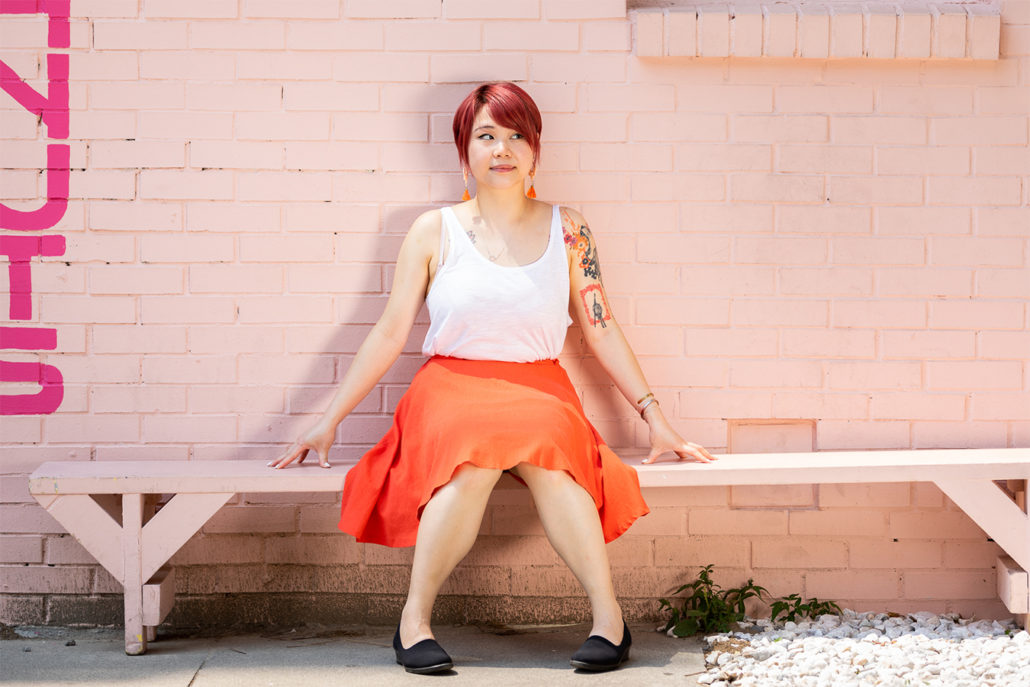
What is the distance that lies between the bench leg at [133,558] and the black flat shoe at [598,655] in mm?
1344

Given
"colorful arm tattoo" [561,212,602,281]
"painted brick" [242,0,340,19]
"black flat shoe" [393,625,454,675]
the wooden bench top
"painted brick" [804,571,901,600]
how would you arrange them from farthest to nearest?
"painted brick" [804,571,901,600] → "painted brick" [242,0,340,19] → "colorful arm tattoo" [561,212,602,281] → the wooden bench top → "black flat shoe" [393,625,454,675]

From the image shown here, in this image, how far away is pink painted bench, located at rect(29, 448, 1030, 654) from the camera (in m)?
3.10

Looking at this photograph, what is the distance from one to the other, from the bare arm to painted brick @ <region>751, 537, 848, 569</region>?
56.0 inches

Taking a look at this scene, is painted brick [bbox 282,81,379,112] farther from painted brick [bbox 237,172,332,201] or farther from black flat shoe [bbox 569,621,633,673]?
black flat shoe [bbox 569,621,633,673]

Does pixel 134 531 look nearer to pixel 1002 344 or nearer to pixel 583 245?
pixel 583 245

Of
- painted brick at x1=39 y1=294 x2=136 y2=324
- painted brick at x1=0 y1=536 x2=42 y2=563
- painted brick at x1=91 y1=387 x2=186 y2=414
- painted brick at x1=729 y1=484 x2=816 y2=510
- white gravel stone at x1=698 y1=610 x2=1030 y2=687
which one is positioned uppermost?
painted brick at x1=39 y1=294 x2=136 y2=324

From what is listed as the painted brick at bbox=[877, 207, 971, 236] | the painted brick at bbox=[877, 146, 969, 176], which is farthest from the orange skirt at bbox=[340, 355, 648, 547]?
the painted brick at bbox=[877, 146, 969, 176]

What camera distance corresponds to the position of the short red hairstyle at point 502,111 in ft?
10.4

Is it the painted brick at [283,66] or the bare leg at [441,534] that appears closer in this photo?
the bare leg at [441,534]

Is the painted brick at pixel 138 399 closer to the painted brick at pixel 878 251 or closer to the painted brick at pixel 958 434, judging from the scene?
the painted brick at pixel 878 251

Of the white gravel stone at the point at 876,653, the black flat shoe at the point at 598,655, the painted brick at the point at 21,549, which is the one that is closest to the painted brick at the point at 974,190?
the white gravel stone at the point at 876,653

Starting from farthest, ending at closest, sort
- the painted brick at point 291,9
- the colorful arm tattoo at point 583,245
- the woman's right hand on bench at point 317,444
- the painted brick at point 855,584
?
the painted brick at point 855,584 → the painted brick at point 291,9 → the colorful arm tattoo at point 583,245 → the woman's right hand on bench at point 317,444

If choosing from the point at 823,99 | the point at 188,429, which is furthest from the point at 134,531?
the point at 823,99

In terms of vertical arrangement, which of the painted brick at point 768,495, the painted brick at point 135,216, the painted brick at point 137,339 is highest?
the painted brick at point 135,216
